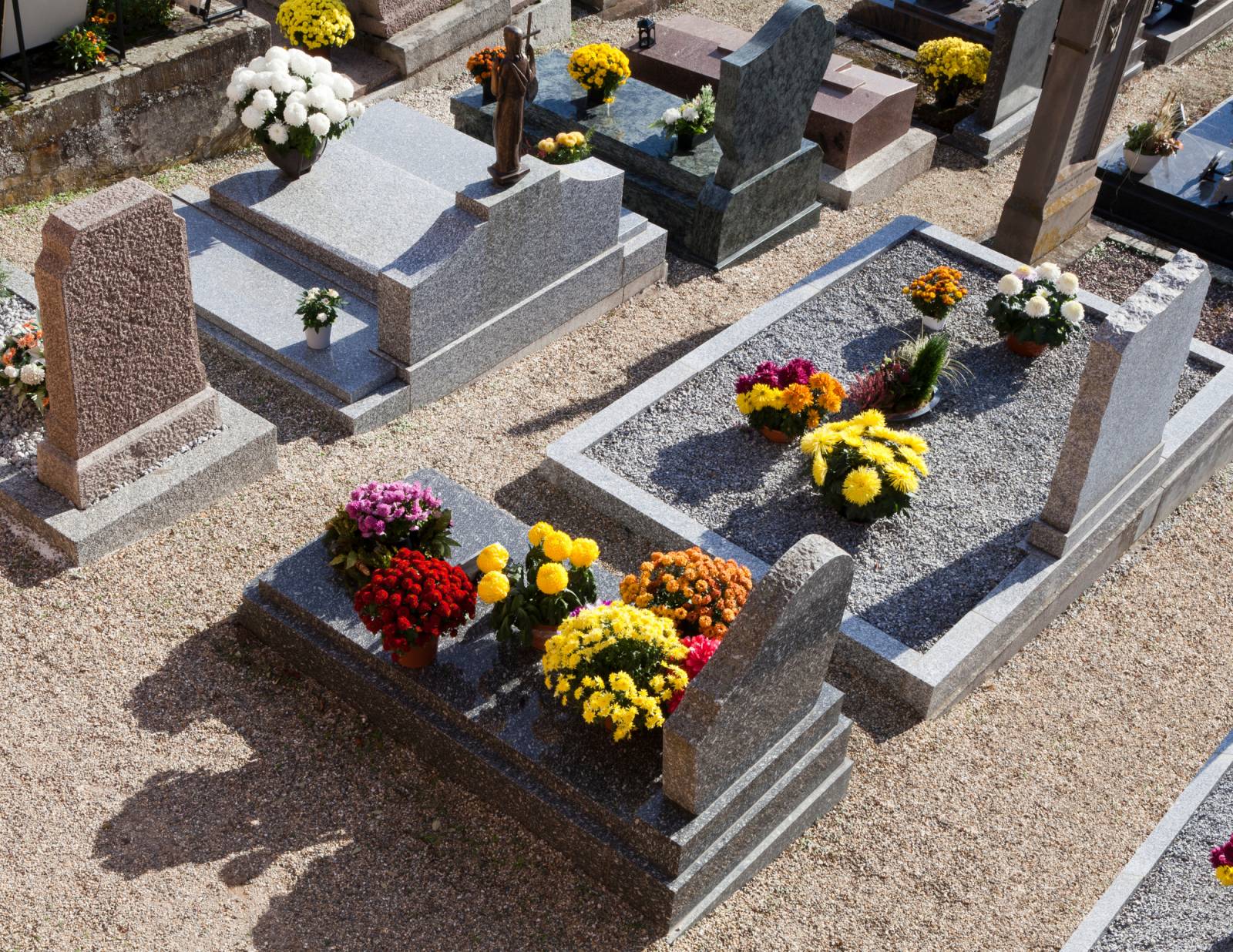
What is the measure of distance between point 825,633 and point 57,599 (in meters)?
4.07

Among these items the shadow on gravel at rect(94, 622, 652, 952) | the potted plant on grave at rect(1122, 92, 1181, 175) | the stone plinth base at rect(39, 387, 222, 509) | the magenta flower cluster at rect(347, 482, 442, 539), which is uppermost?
the potted plant on grave at rect(1122, 92, 1181, 175)

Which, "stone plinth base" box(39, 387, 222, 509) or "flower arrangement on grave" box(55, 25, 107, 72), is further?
→ "flower arrangement on grave" box(55, 25, 107, 72)

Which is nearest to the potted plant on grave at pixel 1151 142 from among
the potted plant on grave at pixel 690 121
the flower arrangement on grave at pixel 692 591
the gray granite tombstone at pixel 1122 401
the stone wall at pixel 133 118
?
the potted plant on grave at pixel 690 121

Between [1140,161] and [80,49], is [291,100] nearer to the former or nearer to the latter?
[80,49]

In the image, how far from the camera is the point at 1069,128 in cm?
1038

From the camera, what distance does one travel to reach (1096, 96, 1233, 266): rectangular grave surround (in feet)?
36.9

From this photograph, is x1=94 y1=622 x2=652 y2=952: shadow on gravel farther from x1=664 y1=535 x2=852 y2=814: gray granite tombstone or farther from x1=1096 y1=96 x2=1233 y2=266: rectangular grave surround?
x1=1096 y1=96 x2=1233 y2=266: rectangular grave surround

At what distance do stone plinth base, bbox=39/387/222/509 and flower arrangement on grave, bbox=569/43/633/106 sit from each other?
4582 millimetres

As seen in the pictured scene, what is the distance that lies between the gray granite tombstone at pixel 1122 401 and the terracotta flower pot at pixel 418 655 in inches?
139

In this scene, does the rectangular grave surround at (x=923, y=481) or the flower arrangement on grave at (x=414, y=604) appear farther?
the rectangular grave surround at (x=923, y=481)

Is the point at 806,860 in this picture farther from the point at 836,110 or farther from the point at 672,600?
the point at 836,110

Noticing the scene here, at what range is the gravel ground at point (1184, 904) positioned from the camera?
5754mm

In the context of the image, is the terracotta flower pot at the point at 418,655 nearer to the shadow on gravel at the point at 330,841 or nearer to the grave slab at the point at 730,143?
the shadow on gravel at the point at 330,841

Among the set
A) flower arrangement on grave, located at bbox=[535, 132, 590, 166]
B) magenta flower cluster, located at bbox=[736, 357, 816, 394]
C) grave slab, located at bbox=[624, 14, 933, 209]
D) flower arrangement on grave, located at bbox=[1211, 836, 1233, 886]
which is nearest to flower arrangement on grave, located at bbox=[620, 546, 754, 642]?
magenta flower cluster, located at bbox=[736, 357, 816, 394]
